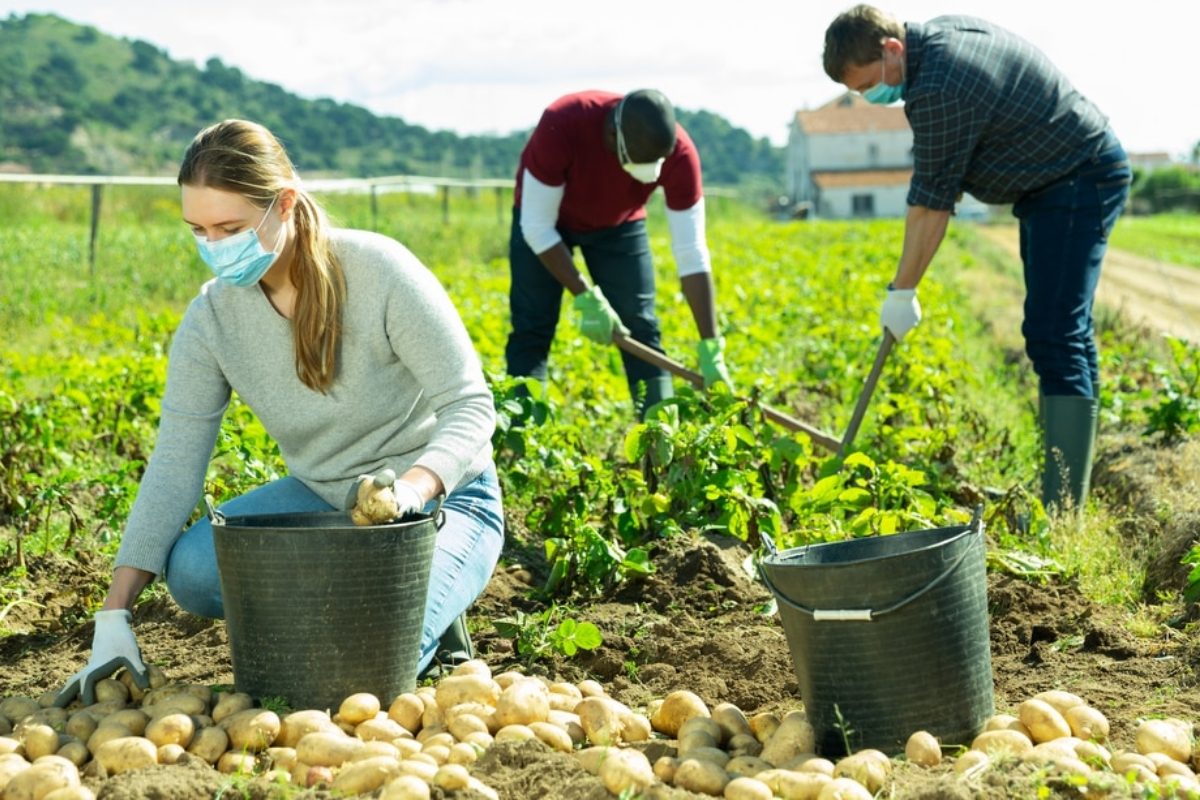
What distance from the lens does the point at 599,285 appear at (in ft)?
16.4

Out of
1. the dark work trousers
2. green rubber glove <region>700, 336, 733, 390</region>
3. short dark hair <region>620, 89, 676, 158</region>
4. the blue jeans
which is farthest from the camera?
the dark work trousers

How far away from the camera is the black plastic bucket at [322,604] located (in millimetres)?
2496

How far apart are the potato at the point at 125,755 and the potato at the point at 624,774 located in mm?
749

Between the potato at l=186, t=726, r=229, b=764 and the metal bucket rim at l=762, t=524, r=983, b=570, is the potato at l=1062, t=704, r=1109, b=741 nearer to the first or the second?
the metal bucket rim at l=762, t=524, r=983, b=570

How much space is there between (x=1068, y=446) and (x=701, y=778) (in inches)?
90.8

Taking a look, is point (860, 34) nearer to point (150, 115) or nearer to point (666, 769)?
point (666, 769)

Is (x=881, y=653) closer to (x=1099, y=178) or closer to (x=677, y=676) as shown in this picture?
(x=677, y=676)

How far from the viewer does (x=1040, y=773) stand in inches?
82.6

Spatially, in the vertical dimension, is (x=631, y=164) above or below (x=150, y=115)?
below

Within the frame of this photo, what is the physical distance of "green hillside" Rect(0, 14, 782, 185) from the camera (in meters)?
66.4

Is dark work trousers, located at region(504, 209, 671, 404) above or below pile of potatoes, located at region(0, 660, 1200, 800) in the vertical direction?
above

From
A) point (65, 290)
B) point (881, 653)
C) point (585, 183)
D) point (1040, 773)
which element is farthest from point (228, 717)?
point (65, 290)

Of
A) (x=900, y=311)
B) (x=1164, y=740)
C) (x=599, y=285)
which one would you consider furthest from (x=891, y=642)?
(x=599, y=285)

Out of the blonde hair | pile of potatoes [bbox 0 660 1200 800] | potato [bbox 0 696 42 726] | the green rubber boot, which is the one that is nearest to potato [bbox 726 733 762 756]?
pile of potatoes [bbox 0 660 1200 800]
